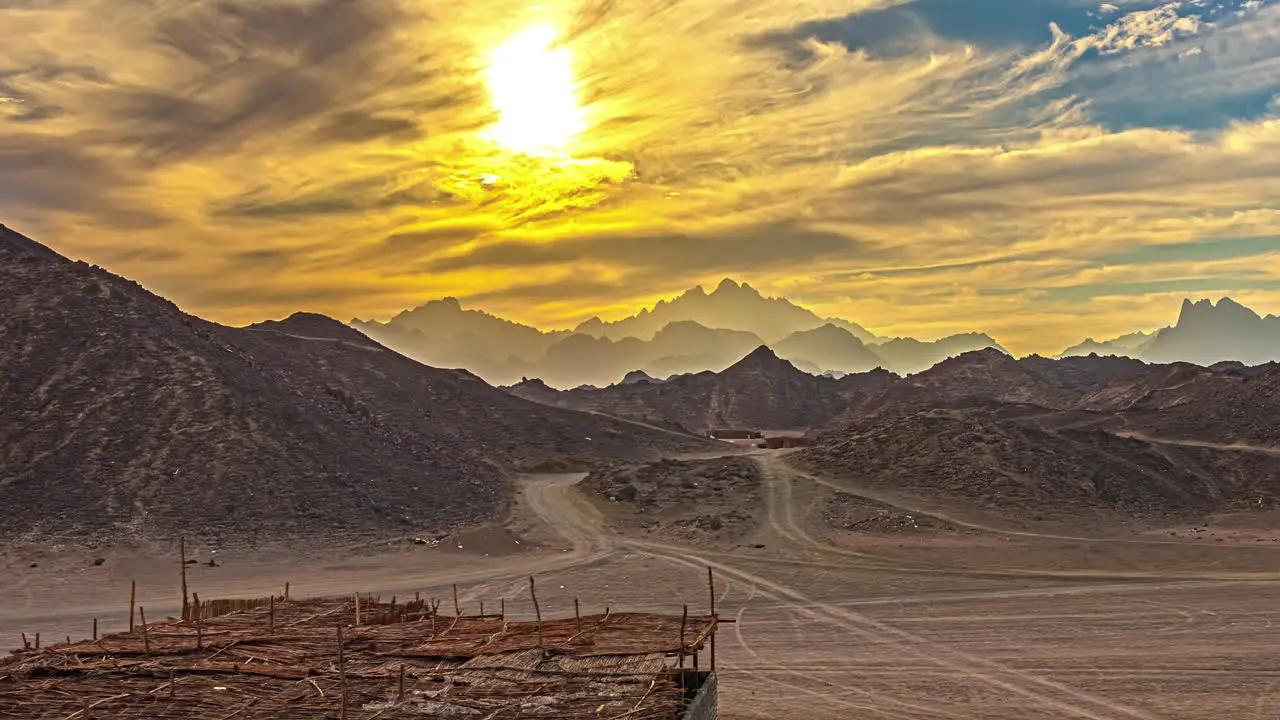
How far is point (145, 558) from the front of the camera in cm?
4131

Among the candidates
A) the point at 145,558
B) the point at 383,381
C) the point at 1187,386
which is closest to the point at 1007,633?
the point at 145,558

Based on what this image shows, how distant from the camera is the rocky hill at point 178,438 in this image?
46844 millimetres

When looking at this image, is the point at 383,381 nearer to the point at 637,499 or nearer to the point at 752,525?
the point at 637,499

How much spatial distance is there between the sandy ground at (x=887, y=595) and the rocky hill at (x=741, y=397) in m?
76.5

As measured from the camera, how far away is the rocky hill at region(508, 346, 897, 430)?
438ft

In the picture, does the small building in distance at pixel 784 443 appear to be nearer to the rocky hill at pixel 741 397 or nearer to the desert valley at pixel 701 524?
the desert valley at pixel 701 524

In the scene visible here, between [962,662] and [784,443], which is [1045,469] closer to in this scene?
[962,662]

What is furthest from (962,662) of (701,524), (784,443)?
(784,443)

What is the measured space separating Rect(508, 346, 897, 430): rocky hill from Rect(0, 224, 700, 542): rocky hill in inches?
2214

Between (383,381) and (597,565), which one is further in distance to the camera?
(383,381)

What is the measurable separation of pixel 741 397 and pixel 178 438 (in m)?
96.7

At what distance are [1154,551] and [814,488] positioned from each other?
70.2ft

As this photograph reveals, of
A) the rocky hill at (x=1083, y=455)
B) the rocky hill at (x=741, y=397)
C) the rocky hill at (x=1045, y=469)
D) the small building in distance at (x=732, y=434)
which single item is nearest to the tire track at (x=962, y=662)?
the rocky hill at (x=1045, y=469)

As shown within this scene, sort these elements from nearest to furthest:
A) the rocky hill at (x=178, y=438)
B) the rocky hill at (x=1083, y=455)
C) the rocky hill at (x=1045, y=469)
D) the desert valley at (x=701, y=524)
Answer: the desert valley at (x=701, y=524), the rocky hill at (x=178, y=438), the rocky hill at (x=1045, y=469), the rocky hill at (x=1083, y=455)
